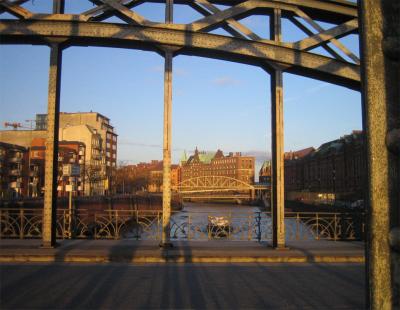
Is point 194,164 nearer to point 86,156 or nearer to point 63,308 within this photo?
point 86,156

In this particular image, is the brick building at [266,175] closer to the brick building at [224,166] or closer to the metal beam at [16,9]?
the brick building at [224,166]

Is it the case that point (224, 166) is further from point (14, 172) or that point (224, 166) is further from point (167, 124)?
point (167, 124)

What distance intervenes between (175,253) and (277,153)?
437 cm

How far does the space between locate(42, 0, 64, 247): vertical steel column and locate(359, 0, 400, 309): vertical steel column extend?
1154cm

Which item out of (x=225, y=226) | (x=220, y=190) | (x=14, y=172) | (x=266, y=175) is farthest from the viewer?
(x=266, y=175)

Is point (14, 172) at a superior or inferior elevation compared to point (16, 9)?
inferior

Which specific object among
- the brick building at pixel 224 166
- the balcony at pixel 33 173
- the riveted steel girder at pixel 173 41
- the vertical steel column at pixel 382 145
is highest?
the brick building at pixel 224 166

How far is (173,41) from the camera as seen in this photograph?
39.2 feet

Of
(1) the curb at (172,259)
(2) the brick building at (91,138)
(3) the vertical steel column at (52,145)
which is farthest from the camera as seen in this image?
(2) the brick building at (91,138)

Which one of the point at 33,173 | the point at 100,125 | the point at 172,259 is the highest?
the point at 100,125

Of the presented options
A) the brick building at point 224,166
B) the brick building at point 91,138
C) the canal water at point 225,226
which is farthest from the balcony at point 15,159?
the brick building at point 224,166

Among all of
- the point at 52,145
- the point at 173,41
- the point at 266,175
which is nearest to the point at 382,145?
the point at 173,41

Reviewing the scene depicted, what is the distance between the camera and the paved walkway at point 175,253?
10828 mm

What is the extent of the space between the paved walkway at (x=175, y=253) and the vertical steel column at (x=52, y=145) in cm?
67
